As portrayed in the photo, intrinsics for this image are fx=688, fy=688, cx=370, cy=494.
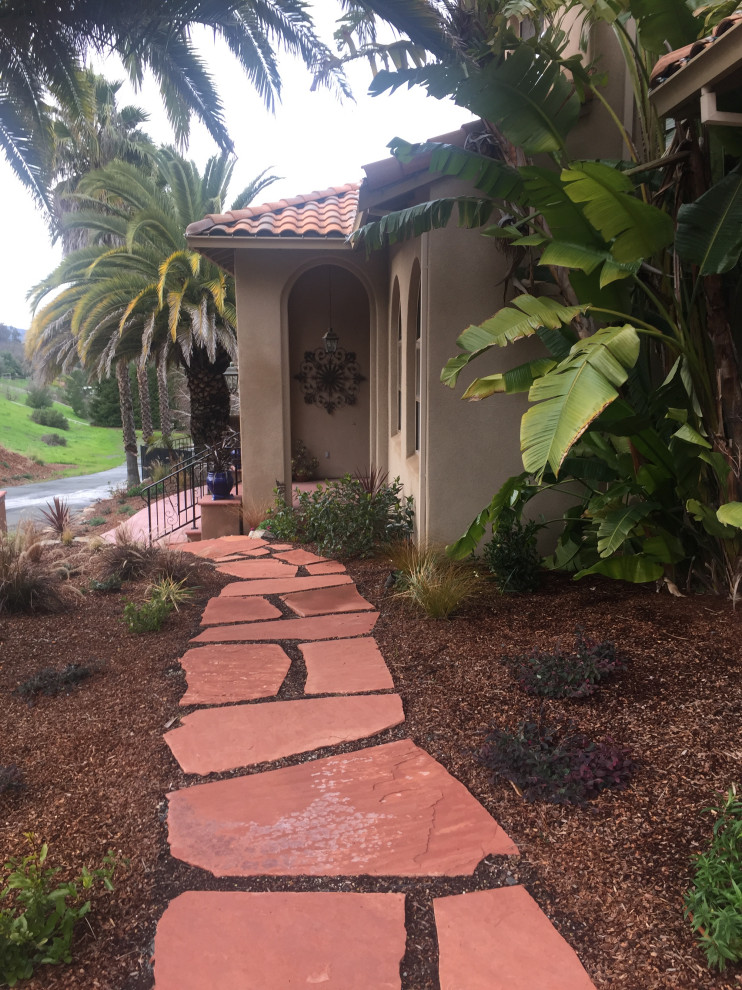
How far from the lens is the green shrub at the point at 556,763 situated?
262 cm

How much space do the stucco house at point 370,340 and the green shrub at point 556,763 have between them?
10.9ft

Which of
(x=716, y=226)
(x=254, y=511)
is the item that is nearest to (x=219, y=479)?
(x=254, y=511)

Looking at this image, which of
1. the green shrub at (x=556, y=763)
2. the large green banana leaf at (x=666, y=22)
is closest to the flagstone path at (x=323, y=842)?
the green shrub at (x=556, y=763)

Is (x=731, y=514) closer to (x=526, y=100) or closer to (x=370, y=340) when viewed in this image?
(x=526, y=100)

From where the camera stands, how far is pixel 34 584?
5.25 meters

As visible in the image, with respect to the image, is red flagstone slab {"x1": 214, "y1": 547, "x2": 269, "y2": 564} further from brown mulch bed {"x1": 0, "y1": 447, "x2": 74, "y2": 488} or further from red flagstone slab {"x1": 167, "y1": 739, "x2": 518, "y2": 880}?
brown mulch bed {"x1": 0, "y1": 447, "x2": 74, "y2": 488}

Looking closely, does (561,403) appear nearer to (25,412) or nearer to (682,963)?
(682,963)

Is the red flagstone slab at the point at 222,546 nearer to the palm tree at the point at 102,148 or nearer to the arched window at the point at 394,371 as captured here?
the arched window at the point at 394,371

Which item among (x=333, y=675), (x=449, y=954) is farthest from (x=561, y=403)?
(x=449, y=954)

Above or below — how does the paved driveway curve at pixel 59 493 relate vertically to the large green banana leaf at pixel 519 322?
below

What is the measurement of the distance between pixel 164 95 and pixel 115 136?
18.2 meters

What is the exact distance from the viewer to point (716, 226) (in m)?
3.63

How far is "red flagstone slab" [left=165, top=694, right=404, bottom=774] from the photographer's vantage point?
121 inches

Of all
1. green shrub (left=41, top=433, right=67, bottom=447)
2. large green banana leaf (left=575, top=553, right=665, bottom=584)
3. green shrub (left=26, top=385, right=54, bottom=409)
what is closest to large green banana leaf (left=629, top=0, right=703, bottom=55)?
large green banana leaf (left=575, top=553, right=665, bottom=584)
